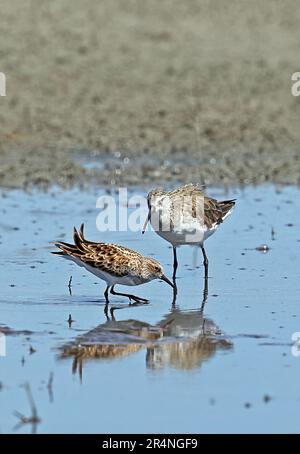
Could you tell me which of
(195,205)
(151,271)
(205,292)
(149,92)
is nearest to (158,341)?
(151,271)

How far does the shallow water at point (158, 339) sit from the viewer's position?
7359 mm

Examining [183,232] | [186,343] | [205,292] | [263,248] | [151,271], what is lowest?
[186,343]

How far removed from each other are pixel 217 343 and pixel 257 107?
36.5 ft

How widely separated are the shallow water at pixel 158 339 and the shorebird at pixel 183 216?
1.17 ft

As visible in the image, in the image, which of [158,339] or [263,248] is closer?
[158,339]

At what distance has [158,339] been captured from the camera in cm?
902

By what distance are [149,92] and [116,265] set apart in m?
10.0

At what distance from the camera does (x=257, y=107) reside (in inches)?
770

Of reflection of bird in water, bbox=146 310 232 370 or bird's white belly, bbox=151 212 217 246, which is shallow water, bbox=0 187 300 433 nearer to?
reflection of bird in water, bbox=146 310 232 370

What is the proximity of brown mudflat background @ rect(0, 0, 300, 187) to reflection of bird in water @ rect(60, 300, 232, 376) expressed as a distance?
630cm

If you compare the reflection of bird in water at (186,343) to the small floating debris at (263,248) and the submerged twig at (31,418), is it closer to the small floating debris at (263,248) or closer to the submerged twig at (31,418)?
the submerged twig at (31,418)

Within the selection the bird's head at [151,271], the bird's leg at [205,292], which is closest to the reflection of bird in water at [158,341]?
the bird's leg at [205,292]

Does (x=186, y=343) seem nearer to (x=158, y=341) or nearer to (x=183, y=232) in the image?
(x=158, y=341)
